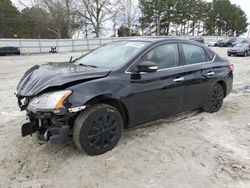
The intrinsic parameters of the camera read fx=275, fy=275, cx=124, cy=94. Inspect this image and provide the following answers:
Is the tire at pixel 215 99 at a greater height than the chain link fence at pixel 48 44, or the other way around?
the chain link fence at pixel 48 44

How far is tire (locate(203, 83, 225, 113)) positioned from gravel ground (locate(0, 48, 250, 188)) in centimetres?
53

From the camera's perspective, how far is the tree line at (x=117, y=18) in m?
47.3

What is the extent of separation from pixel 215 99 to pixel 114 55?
2382mm

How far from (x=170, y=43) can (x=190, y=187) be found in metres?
2.43

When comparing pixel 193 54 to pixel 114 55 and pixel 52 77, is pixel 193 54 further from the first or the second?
pixel 52 77

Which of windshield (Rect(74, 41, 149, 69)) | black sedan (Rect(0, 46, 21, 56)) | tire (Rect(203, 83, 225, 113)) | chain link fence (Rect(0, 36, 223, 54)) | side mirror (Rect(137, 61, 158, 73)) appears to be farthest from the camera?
chain link fence (Rect(0, 36, 223, 54))

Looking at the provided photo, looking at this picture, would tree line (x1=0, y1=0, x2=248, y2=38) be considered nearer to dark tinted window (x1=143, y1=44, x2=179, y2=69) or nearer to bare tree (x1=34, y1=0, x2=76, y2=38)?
bare tree (x1=34, y1=0, x2=76, y2=38)

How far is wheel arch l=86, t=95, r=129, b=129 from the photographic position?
3.51 meters

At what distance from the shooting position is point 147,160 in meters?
3.58

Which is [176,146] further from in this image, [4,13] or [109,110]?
[4,13]

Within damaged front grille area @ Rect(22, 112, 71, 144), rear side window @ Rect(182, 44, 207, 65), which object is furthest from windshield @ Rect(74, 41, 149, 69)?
damaged front grille area @ Rect(22, 112, 71, 144)

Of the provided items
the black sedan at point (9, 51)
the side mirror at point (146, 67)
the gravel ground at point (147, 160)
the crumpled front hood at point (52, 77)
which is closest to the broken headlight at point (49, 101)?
the crumpled front hood at point (52, 77)

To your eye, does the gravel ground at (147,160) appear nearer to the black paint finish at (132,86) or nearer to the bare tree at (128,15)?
the black paint finish at (132,86)

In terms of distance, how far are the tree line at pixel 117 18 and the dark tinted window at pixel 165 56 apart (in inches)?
1774
